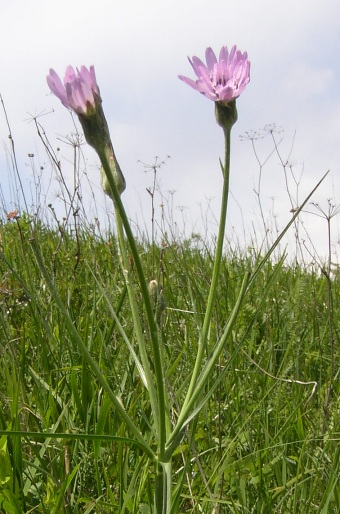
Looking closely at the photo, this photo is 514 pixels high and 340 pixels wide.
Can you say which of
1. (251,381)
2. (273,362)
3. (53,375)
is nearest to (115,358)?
(53,375)

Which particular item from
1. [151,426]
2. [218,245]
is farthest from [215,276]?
[151,426]

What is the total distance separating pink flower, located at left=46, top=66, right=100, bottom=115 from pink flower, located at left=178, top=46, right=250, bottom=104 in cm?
13

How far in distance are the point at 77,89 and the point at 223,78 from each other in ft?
0.66

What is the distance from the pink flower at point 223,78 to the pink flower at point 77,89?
128mm

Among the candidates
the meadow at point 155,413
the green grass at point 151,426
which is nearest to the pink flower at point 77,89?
the meadow at point 155,413

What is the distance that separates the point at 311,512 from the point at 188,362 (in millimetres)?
513

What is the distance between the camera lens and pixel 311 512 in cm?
91

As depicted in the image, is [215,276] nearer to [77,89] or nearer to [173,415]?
[77,89]

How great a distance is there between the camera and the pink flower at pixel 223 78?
30.9 inches

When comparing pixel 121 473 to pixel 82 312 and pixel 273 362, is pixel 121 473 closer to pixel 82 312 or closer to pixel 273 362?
pixel 273 362

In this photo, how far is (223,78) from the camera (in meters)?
0.79

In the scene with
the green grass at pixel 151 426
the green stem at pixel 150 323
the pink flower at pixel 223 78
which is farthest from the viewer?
the green grass at pixel 151 426

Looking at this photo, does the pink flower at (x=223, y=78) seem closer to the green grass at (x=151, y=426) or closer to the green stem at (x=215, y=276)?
the green stem at (x=215, y=276)

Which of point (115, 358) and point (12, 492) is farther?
point (115, 358)
